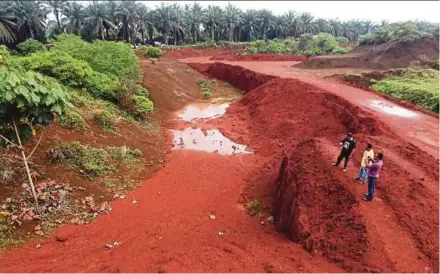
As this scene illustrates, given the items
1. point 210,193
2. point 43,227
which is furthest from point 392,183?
point 43,227

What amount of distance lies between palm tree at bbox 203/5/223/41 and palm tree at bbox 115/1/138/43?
15.3 metres

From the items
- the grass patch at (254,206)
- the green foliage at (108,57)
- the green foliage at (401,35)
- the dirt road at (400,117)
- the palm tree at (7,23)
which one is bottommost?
the grass patch at (254,206)

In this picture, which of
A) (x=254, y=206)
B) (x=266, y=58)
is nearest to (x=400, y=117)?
(x=254, y=206)

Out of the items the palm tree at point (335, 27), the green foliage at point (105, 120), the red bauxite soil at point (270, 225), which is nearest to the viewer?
the red bauxite soil at point (270, 225)

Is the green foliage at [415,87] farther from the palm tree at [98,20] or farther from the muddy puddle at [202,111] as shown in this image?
the palm tree at [98,20]

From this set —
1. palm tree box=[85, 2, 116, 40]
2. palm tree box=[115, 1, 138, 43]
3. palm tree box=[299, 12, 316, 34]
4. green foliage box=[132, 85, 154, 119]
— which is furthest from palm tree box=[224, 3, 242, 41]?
green foliage box=[132, 85, 154, 119]

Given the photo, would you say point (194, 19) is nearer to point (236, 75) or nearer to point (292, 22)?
point (292, 22)

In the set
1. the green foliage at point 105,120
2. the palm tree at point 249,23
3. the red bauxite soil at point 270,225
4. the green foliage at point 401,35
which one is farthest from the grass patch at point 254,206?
the palm tree at point 249,23

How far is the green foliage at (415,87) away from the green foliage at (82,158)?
18.2m

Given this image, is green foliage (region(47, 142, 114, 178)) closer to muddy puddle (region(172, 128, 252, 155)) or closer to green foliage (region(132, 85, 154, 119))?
muddy puddle (region(172, 128, 252, 155))

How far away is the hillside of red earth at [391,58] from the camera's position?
3269 cm

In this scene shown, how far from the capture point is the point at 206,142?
18219 mm

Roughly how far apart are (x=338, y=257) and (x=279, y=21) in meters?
68.2

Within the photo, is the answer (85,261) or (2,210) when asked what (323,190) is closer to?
(85,261)
